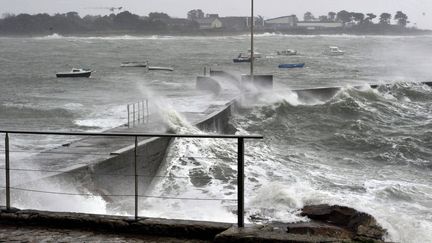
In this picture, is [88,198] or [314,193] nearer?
[88,198]

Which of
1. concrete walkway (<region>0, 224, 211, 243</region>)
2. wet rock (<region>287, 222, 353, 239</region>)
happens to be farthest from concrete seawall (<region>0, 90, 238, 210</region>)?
concrete walkway (<region>0, 224, 211, 243</region>)

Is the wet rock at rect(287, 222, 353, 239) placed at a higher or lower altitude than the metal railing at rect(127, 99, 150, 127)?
higher

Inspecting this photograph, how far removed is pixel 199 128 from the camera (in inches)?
773

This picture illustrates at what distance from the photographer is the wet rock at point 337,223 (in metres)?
7.71

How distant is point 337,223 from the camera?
894 centimetres

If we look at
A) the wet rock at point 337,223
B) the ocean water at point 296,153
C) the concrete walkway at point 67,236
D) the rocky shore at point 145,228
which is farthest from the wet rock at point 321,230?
the concrete walkway at point 67,236

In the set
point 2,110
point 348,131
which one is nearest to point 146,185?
point 348,131

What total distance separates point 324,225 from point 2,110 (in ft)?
87.6

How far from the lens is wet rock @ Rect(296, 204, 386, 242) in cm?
771

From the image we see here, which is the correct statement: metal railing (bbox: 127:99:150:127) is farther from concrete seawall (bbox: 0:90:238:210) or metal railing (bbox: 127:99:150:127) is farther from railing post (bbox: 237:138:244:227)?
railing post (bbox: 237:138:244:227)

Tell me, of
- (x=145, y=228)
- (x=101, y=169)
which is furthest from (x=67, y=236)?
(x=101, y=169)

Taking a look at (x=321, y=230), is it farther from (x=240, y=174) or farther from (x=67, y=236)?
(x=67, y=236)

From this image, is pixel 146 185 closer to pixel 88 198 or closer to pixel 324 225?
pixel 88 198

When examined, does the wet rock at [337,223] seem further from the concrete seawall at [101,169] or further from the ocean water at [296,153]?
the concrete seawall at [101,169]
